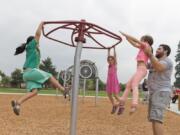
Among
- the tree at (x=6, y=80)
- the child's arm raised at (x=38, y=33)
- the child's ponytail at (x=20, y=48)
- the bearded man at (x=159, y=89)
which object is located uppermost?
the tree at (x=6, y=80)

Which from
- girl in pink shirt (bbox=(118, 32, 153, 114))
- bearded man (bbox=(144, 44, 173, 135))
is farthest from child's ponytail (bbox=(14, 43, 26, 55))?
bearded man (bbox=(144, 44, 173, 135))

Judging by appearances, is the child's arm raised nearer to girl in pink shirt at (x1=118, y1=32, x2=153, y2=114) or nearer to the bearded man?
girl in pink shirt at (x1=118, y1=32, x2=153, y2=114)

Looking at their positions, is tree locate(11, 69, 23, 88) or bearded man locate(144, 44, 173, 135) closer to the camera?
bearded man locate(144, 44, 173, 135)

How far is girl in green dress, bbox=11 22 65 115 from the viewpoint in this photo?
7062 mm

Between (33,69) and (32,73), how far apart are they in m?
0.07

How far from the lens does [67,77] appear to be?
24.1 meters

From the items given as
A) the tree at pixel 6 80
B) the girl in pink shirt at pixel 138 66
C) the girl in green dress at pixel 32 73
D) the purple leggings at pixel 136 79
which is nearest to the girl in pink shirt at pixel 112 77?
the girl in green dress at pixel 32 73

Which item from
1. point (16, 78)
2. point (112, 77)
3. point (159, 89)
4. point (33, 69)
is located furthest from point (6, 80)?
A: point (159, 89)

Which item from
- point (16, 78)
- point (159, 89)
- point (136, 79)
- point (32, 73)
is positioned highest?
point (16, 78)

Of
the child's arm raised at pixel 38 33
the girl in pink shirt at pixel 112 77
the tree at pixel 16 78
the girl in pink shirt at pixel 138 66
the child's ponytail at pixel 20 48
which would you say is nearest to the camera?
the girl in pink shirt at pixel 138 66

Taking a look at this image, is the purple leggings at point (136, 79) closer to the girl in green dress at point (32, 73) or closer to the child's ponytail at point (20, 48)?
the girl in green dress at point (32, 73)

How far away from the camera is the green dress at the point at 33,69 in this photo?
7.09 meters

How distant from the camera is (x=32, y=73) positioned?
710 cm

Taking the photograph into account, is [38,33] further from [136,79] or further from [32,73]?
[136,79]
